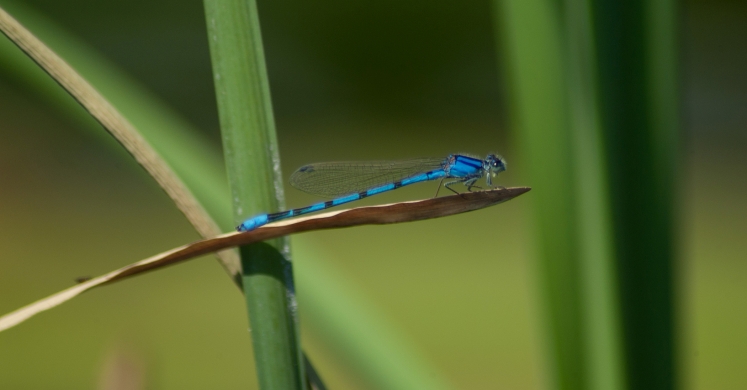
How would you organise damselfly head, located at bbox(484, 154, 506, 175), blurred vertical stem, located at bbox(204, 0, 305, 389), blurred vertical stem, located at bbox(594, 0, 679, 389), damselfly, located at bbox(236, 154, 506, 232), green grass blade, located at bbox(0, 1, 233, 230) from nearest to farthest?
blurred vertical stem, located at bbox(594, 0, 679, 389)
blurred vertical stem, located at bbox(204, 0, 305, 389)
green grass blade, located at bbox(0, 1, 233, 230)
damselfly, located at bbox(236, 154, 506, 232)
damselfly head, located at bbox(484, 154, 506, 175)

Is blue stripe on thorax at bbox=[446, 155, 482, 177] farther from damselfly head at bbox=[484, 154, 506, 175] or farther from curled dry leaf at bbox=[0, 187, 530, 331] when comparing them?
curled dry leaf at bbox=[0, 187, 530, 331]

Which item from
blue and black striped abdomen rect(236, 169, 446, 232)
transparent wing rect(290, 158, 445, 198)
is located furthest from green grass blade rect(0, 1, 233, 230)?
transparent wing rect(290, 158, 445, 198)

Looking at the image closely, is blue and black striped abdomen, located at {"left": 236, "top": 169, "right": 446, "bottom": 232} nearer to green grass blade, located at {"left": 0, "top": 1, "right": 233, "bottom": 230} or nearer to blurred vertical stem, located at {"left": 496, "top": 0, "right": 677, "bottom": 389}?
green grass blade, located at {"left": 0, "top": 1, "right": 233, "bottom": 230}

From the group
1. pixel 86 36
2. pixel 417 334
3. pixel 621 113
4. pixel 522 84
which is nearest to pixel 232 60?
pixel 522 84

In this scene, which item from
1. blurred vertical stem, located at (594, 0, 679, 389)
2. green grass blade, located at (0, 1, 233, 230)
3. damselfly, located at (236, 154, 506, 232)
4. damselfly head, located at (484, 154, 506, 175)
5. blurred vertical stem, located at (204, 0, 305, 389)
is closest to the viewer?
blurred vertical stem, located at (594, 0, 679, 389)

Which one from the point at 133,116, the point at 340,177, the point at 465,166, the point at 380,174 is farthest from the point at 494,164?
the point at 133,116

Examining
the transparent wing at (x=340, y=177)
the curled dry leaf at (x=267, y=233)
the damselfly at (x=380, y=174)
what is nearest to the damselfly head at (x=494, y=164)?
the damselfly at (x=380, y=174)

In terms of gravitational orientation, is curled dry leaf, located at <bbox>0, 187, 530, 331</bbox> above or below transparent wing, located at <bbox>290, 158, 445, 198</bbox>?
below

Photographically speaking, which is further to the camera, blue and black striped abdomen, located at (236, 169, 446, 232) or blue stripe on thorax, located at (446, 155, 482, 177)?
blue stripe on thorax, located at (446, 155, 482, 177)
